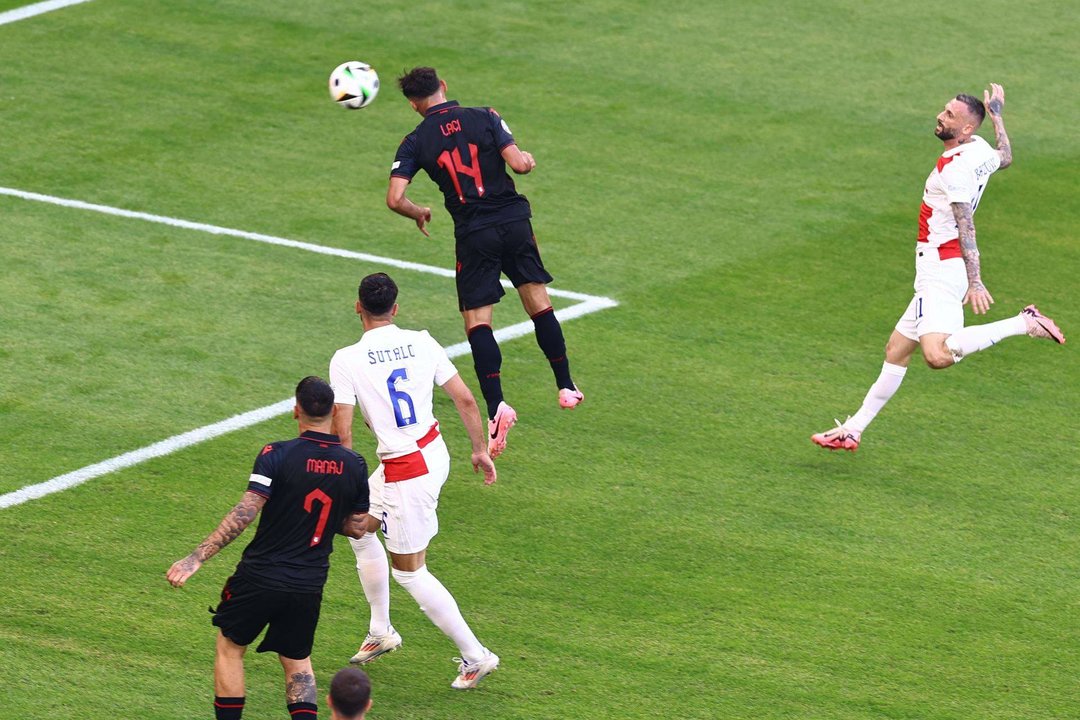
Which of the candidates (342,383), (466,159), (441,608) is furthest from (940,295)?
(342,383)

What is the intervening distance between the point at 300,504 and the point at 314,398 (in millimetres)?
528

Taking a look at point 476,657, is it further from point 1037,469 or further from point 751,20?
point 751,20

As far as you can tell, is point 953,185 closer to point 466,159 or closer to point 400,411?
point 466,159

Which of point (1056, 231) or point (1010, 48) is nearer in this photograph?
point (1056, 231)

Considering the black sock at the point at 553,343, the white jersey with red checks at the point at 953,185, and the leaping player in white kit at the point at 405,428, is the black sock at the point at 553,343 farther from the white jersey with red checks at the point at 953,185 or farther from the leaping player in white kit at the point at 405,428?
the leaping player in white kit at the point at 405,428

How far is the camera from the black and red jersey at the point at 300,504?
7.92 meters

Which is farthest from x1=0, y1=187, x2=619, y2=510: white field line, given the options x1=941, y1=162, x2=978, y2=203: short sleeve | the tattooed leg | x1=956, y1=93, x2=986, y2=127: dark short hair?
x1=956, y1=93, x2=986, y2=127: dark short hair

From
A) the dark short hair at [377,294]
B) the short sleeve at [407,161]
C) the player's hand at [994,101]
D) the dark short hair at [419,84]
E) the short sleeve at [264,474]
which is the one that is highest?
the dark short hair at [419,84]

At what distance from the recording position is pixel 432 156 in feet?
37.8

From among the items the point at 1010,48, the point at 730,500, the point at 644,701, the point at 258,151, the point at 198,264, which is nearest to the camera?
the point at 644,701

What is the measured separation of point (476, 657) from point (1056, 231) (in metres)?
9.94

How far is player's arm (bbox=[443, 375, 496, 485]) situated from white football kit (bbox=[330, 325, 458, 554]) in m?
0.06

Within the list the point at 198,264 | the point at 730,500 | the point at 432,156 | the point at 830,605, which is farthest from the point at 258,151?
the point at 830,605

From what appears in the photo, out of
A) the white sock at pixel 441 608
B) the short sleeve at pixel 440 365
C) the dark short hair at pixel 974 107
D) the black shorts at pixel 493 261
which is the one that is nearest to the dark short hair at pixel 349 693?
the white sock at pixel 441 608
